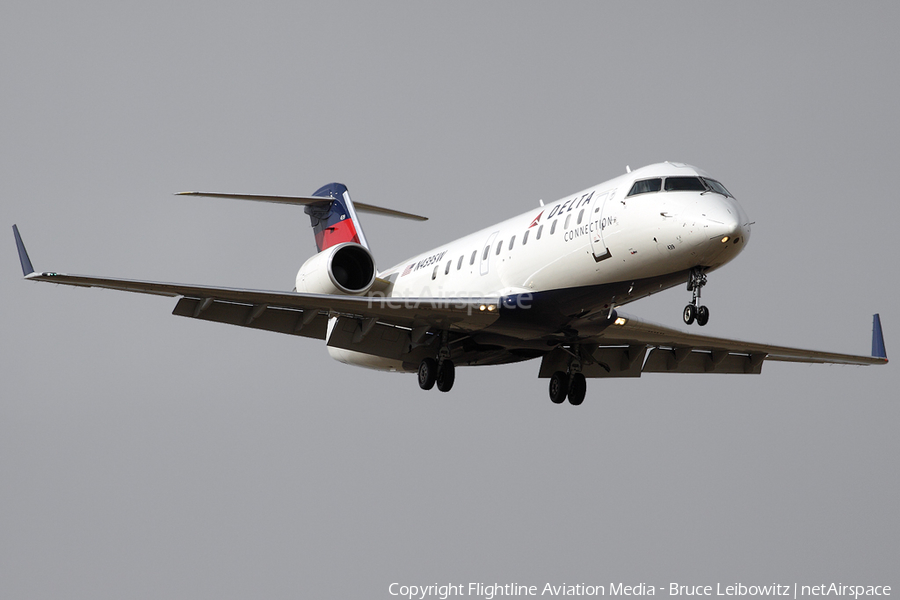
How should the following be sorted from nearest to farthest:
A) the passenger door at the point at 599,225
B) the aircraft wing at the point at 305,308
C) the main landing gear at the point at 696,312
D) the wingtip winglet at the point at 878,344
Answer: the main landing gear at the point at 696,312, the passenger door at the point at 599,225, the aircraft wing at the point at 305,308, the wingtip winglet at the point at 878,344

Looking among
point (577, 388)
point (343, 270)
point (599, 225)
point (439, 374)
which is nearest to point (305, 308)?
point (343, 270)

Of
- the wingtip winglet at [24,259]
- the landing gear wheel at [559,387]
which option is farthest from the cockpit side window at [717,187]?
the wingtip winglet at [24,259]

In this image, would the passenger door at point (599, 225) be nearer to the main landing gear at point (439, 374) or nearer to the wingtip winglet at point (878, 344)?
the main landing gear at point (439, 374)

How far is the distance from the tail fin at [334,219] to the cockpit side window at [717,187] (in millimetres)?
9446

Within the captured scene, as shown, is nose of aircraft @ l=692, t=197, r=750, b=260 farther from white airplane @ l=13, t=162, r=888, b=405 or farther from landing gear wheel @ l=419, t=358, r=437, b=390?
landing gear wheel @ l=419, t=358, r=437, b=390

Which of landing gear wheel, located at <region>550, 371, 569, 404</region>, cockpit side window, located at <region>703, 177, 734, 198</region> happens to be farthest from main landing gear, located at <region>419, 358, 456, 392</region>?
cockpit side window, located at <region>703, 177, 734, 198</region>

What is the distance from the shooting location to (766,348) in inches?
982

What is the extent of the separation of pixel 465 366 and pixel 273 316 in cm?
454

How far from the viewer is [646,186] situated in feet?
58.4

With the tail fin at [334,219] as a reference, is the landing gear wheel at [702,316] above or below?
below

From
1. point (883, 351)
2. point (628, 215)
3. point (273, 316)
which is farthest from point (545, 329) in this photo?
point (883, 351)

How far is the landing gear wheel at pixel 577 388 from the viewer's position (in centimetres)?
2284

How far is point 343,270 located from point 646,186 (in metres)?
7.15

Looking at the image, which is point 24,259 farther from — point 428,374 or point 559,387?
point 559,387
